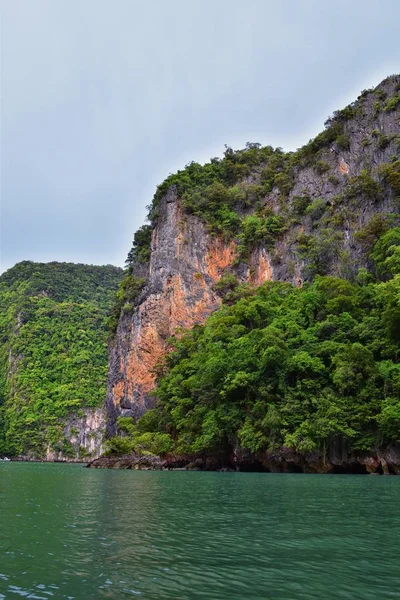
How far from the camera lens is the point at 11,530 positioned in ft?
35.8

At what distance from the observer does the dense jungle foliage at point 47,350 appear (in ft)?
303

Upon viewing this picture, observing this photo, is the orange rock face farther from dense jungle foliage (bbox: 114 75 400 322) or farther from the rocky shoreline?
the rocky shoreline

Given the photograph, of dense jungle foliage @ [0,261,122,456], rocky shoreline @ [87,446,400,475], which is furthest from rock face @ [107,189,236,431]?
dense jungle foliage @ [0,261,122,456]

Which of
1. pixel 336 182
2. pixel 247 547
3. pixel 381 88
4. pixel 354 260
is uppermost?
pixel 381 88

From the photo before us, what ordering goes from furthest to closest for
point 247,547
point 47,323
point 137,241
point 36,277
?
point 36,277
point 47,323
point 137,241
point 247,547

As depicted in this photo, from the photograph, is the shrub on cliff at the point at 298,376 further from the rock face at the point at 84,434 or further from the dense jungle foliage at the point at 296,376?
the rock face at the point at 84,434

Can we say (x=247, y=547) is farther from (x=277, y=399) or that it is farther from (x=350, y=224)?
(x=350, y=224)

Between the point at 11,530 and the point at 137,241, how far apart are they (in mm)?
62516

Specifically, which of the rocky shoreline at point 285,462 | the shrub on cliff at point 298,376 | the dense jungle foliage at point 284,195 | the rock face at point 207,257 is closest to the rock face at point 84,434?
the dense jungle foliage at point 284,195

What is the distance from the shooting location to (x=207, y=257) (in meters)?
62.2

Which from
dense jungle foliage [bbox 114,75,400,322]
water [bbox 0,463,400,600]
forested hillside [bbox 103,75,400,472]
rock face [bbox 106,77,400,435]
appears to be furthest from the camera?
rock face [bbox 106,77,400,435]

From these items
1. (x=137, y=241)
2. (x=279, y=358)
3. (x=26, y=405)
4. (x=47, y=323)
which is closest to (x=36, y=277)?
(x=47, y=323)

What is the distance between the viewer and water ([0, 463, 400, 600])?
6.78m

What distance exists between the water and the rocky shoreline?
14.2 metres
